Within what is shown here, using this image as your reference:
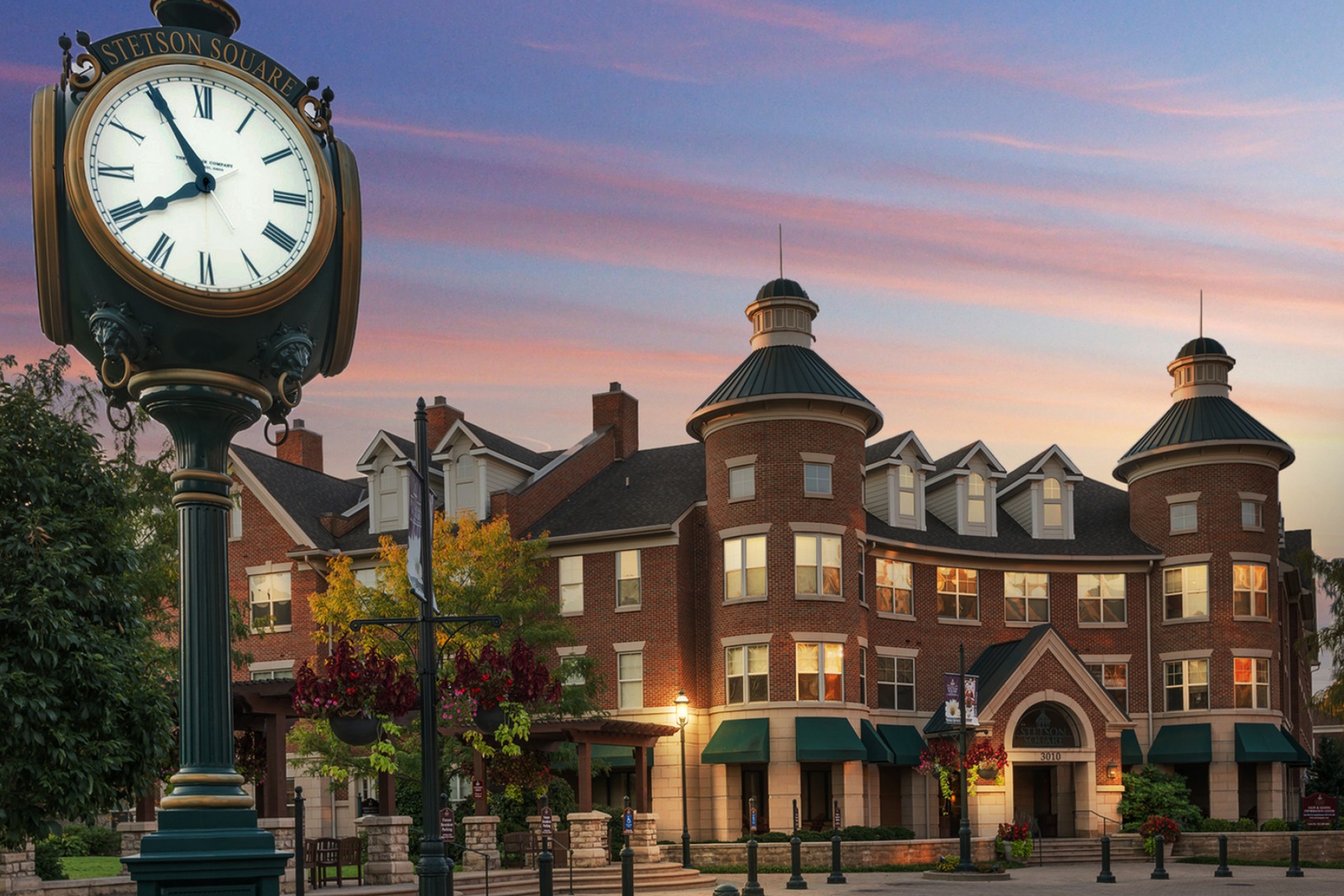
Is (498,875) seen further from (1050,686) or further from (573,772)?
(1050,686)

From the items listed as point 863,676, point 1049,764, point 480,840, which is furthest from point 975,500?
point 480,840

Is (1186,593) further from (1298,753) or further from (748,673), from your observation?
(748,673)

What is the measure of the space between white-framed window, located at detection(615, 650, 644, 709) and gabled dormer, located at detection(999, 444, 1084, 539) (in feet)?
50.0

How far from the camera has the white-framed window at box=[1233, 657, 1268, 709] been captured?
49.7 meters

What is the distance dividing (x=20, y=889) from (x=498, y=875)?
1111 cm

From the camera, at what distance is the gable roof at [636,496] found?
4703 centimetres

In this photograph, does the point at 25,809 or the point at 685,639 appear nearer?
the point at 25,809

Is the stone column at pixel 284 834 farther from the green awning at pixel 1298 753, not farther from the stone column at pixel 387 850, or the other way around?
the green awning at pixel 1298 753

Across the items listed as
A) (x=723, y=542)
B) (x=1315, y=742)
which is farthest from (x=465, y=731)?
(x=1315, y=742)

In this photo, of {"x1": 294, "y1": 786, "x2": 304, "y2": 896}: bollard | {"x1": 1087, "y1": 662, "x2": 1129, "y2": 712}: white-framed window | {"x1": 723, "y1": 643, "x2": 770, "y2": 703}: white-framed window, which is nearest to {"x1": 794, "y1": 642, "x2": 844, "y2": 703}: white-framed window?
{"x1": 723, "y1": 643, "x2": 770, "y2": 703}: white-framed window

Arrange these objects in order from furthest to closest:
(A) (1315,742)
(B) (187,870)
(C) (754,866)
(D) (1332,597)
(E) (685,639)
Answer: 1. (A) (1315,742)
2. (E) (685,639)
3. (D) (1332,597)
4. (C) (754,866)
5. (B) (187,870)

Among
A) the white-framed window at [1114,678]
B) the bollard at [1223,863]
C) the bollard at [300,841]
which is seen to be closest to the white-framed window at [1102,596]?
the white-framed window at [1114,678]

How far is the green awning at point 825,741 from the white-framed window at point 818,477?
21.8 feet

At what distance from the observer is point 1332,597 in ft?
143
